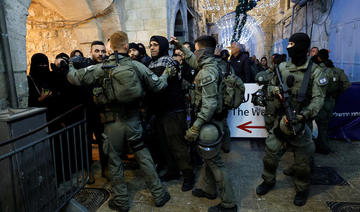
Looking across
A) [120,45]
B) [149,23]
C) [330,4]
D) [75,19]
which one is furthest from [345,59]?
[75,19]

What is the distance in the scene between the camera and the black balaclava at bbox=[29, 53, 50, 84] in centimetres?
345

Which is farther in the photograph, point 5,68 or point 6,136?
point 5,68

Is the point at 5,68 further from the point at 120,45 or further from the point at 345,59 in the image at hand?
the point at 345,59

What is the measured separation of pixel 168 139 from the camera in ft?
11.9

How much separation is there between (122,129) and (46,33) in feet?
19.4

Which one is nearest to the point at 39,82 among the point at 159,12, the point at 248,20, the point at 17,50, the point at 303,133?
the point at 17,50

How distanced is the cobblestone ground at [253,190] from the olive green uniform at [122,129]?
330 millimetres

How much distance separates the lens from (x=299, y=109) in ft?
9.80

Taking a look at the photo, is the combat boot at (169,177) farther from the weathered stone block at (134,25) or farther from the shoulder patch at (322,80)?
the weathered stone block at (134,25)

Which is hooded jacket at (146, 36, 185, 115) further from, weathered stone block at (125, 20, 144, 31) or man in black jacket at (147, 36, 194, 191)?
weathered stone block at (125, 20, 144, 31)

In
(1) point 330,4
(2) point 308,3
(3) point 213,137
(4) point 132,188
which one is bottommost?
(4) point 132,188

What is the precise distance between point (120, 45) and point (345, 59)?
293 inches

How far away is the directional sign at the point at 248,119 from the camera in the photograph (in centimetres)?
514

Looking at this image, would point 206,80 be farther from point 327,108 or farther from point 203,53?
point 327,108
